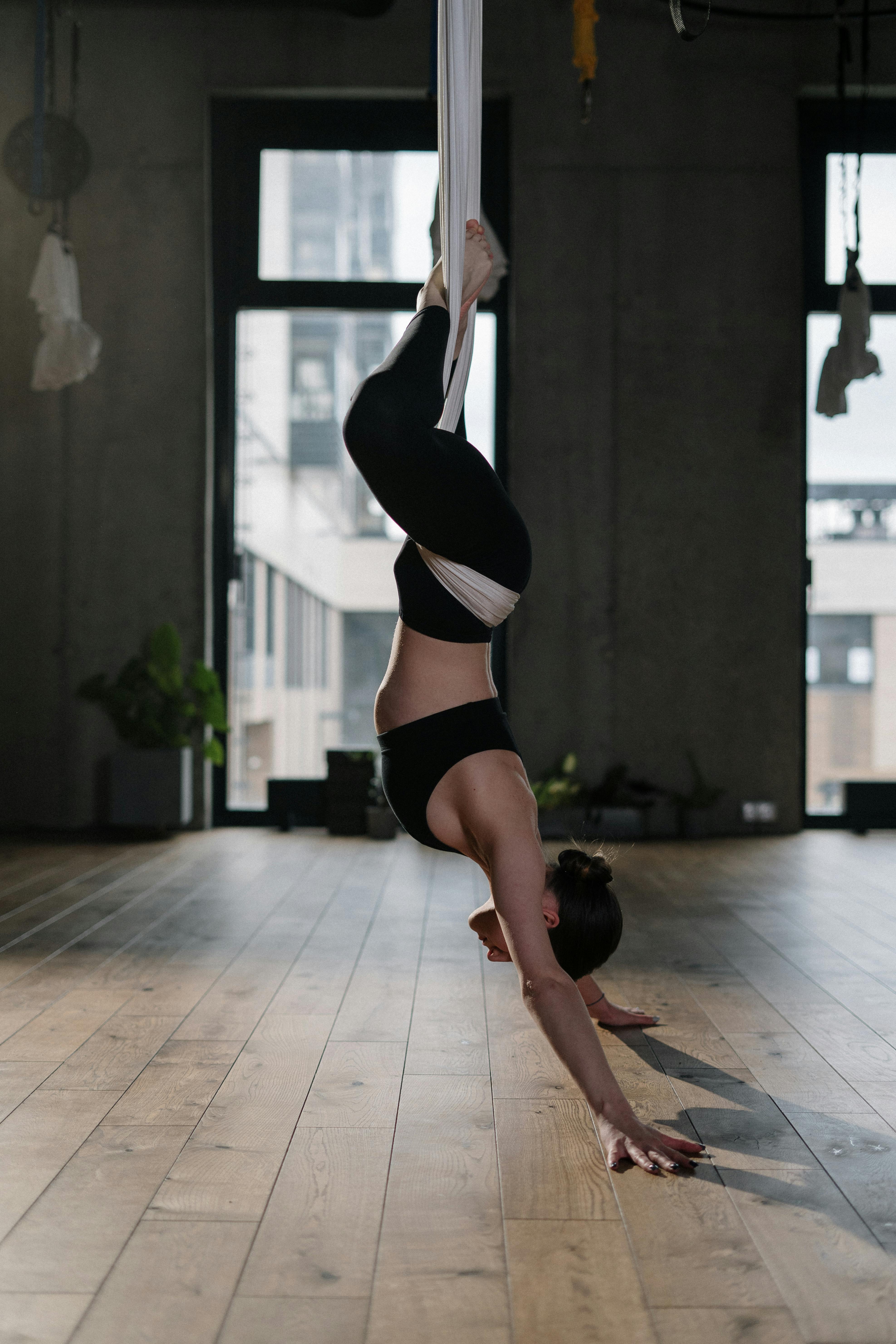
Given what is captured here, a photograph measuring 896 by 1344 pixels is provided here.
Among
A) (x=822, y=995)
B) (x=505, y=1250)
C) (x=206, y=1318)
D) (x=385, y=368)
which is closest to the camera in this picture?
(x=206, y=1318)

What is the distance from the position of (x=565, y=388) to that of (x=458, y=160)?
3.90 m

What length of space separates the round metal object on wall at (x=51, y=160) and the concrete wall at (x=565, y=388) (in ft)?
1.36

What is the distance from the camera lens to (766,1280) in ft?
4.46

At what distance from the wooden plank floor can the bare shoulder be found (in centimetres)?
48

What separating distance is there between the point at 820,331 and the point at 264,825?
3.91 m

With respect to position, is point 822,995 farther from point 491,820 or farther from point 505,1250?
point 505,1250

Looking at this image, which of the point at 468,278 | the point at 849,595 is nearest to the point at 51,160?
the point at 468,278

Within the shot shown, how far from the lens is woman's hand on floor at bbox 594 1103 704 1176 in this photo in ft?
5.48

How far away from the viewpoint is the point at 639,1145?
1.70 meters

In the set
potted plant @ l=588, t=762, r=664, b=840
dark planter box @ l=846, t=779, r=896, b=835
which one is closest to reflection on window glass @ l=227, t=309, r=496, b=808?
potted plant @ l=588, t=762, r=664, b=840

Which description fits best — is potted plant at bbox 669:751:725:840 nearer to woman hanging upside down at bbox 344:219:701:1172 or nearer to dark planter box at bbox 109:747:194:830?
dark planter box at bbox 109:747:194:830

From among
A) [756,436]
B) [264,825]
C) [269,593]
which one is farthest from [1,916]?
[756,436]

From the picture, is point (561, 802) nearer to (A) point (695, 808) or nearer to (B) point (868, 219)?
(A) point (695, 808)

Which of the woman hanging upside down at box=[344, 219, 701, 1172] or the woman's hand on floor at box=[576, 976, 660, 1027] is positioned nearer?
the woman hanging upside down at box=[344, 219, 701, 1172]
